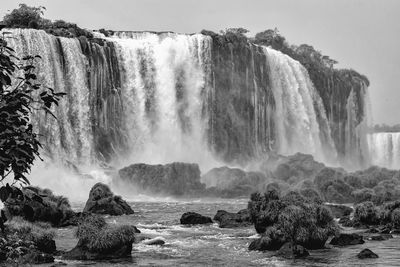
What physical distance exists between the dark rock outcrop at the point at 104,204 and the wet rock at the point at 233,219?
5757 mm

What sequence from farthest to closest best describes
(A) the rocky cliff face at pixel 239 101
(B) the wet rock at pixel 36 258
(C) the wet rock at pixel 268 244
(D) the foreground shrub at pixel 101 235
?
1. (A) the rocky cliff face at pixel 239 101
2. (C) the wet rock at pixel 268 244
3. (D) the foreground shrub at pixel 101 235
4. (B) the wet rock at pixel 36 258

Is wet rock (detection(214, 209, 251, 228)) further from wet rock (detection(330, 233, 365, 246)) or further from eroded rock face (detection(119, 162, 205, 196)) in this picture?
eroded rock face (detection(119, 162, 205, 196))

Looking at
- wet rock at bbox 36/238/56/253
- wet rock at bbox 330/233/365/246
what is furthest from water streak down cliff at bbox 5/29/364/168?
wet rock at bbox 330/233/365/246

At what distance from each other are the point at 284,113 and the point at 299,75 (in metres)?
6.90

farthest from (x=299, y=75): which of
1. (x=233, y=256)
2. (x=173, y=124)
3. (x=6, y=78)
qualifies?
(x=6, y=78)

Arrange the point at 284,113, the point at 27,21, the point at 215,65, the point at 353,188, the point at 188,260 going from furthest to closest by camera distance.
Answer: the point at 284,113 → the point at 215,65 → the point at 27,21 → the point at 353,188 → the point at 188,260

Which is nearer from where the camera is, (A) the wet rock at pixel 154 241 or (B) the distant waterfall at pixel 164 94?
(A) the wet rock at pixel 154 241

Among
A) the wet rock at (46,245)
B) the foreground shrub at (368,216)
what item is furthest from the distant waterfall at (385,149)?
the wet rock at (46,245)

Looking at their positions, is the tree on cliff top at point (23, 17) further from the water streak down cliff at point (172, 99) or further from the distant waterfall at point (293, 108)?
the distant waterfall at point (293, 108)

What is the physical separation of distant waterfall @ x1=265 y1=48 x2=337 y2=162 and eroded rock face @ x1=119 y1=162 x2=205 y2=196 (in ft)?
105

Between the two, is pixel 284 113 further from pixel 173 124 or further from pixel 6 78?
pixel 6 78

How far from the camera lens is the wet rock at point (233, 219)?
98.9 ft

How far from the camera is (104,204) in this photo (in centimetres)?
3425

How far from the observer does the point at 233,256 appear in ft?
69.9
